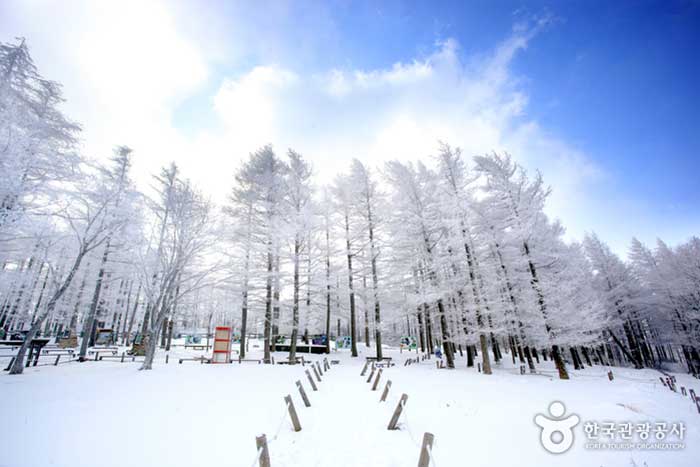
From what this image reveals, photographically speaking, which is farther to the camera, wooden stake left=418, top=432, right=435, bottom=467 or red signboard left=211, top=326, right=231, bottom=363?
red signboard left=211, top=326, right=231, bottom=363

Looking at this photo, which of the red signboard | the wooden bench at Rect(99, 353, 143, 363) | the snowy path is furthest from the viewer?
the wooden bench at Rect(99, 353, 143, 363)

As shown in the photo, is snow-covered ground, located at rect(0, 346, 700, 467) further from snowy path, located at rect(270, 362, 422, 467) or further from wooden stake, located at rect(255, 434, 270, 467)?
wooden stake, located at rect(255, 434, 270, 467)

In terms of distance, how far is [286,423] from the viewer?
607 centimetres

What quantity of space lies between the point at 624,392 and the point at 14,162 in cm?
2568

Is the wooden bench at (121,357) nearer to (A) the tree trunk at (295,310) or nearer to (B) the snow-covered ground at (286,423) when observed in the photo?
(B) the snow-covered ground at (286,423)

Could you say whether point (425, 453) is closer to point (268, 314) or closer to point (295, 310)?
point (295, 310)

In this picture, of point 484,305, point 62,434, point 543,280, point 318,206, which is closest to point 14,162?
point 62,434

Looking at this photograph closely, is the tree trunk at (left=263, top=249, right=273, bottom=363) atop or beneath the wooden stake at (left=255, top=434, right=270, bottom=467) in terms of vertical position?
atop

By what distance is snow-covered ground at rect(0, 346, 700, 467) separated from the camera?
4539 mm

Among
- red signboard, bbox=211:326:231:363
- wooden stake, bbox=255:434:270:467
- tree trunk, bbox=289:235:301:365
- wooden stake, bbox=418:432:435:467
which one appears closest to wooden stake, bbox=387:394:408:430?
wooden stake, bbox=418:432:435:467

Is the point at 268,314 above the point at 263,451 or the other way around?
above

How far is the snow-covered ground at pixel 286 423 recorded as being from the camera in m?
4.54

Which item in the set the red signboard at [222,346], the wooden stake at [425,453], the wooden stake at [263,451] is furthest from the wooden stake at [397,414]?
the red signboard at [222,346]

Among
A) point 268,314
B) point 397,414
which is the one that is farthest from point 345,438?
point 268,314
